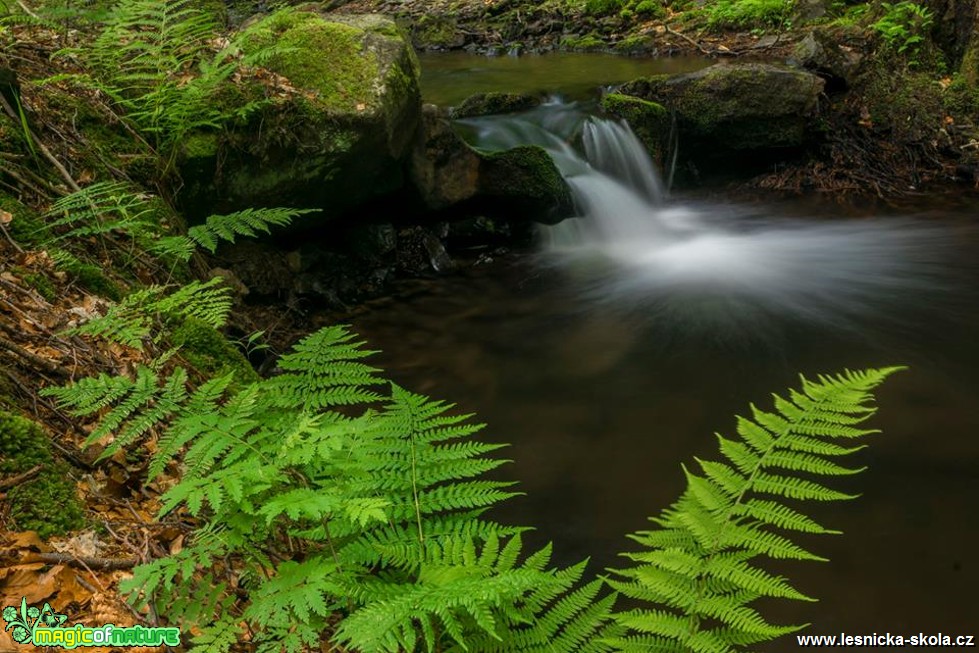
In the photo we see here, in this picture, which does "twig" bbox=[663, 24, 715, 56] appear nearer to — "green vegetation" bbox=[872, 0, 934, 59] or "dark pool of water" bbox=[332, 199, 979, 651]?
"green vegetation" bbox=[872, 0, 934, 59]

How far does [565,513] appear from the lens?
372 centimetres

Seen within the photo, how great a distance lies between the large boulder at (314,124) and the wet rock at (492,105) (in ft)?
11.1

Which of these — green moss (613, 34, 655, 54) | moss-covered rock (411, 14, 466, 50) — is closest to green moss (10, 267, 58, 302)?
green moss (613, 34, 655, 54)

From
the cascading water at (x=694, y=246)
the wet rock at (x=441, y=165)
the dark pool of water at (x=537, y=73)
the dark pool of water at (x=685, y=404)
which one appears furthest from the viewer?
the dark pool of water at (x=537, y=73)

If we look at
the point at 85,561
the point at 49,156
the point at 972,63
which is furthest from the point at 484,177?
the point at 972,63

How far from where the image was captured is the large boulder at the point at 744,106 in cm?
920

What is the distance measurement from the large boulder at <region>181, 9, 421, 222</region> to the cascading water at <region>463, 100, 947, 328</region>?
257 cm

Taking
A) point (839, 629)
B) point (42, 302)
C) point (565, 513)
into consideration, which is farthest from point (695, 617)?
point (42, 302)

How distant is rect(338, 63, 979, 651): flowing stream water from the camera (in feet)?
11.1

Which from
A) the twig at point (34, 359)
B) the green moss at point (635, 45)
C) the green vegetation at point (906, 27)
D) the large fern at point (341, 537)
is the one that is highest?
the green moss at point (635, 45)

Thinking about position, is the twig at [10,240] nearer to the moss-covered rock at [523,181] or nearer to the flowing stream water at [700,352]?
the flowing stream water at [700,352]

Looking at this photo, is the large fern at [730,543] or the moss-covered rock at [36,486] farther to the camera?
the moss-covered rock at [36,486]

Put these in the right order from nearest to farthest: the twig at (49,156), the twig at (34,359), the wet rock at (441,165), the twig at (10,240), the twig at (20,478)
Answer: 1. the twig at (20,478)
2. the twig at (34,359)
3. the twig at (10,240)
4. the twig at (49,156)
5. the wet rock at (441,165)

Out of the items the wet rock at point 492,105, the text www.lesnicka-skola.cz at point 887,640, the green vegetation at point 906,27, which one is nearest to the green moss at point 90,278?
the text www.lesnicka-skola.cz at point 887,640
